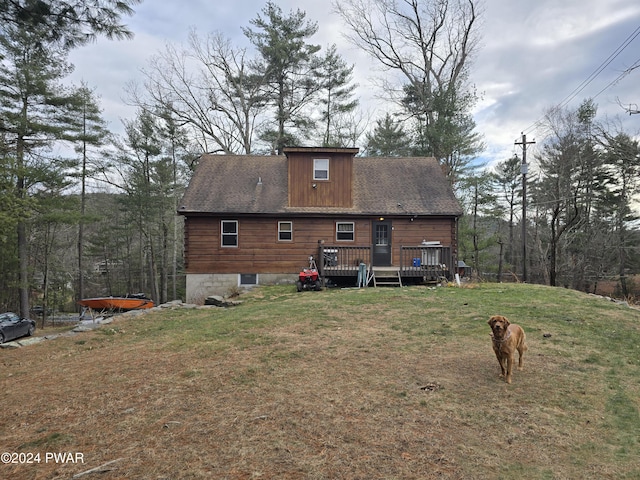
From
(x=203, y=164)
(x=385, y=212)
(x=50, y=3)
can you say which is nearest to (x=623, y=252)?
(x=385, y=212)

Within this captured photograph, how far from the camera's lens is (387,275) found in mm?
13680

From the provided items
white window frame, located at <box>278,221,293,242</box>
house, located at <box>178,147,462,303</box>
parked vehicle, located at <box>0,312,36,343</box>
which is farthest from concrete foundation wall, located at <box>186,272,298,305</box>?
parked vehicle, located at <box>0,312,36,343</box>

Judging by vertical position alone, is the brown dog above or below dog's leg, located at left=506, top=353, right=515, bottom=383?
above

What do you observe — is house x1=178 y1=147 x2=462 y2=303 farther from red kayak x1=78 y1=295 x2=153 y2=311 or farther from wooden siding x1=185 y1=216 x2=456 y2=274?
red kayak x1=78 y1=295 x2=153 y2=311

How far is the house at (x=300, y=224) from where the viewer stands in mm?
14688

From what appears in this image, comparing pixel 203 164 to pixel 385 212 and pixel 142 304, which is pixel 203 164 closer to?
pixel 142 304

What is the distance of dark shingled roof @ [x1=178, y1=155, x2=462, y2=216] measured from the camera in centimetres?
1484

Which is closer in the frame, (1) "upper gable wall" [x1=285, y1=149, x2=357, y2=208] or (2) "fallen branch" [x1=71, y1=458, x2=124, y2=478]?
(2) "fallen branch" [x1=71, y1=458, x2=124, y2=478]

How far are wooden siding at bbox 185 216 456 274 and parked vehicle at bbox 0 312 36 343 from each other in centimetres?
643

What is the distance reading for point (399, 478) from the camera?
2514mm

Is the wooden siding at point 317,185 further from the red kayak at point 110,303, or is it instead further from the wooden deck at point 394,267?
the red kayak at point 110,303

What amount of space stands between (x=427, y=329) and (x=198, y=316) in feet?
19.2

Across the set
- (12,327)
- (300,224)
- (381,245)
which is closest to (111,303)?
(12,327)

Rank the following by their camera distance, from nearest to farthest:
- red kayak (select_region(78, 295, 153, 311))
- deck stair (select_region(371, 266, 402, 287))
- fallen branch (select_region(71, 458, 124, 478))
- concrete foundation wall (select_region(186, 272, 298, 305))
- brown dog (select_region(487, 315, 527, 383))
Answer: fallen branch (select_region(71, 458, 124, 478)) → brown dog (select_region(487, 315, 527, 383)) → deck stair (select_region(371, 266, 402, 287)) → red kayak (select_region(78, 295, 153, 311)) → concrete foundation wall (select_region(186, 272, 298, 305))
